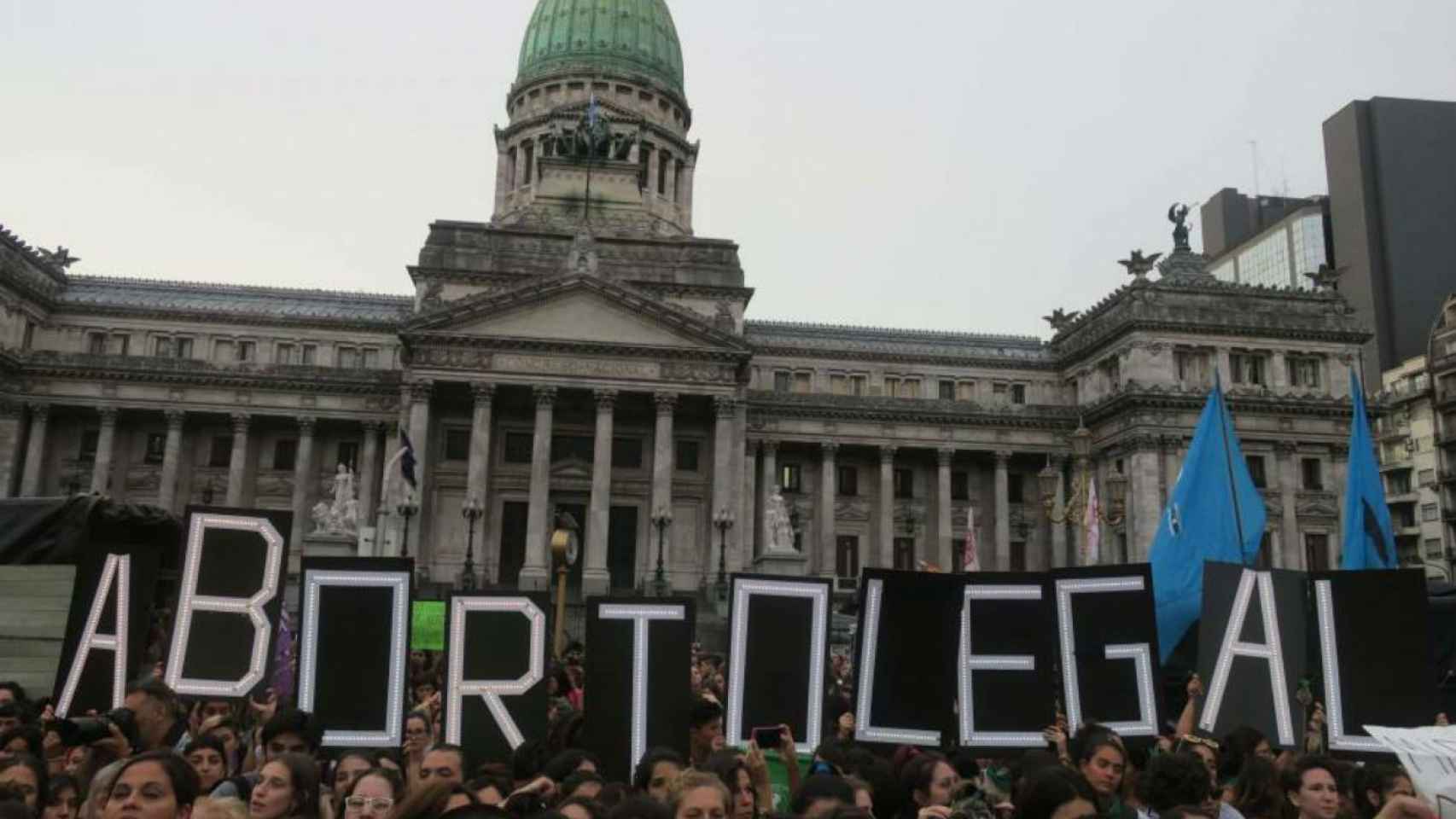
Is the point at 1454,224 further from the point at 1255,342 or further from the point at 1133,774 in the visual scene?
the point at 1133,774

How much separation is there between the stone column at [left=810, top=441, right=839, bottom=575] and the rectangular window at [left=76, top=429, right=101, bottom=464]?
1413 inches

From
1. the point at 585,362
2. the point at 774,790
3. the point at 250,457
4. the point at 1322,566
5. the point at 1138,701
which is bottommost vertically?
the point at 774,790

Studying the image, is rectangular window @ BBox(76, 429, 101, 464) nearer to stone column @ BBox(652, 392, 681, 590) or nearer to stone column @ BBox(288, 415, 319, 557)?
stone column @ BBox(288, 415, 319, 557)

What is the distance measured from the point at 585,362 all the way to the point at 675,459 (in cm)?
682

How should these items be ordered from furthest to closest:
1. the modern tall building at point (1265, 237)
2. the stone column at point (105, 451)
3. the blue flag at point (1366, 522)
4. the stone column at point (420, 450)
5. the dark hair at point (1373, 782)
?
the modern tall building at point (1265, 237) < the stone column at point (105, 451) < the stone column at point (420, 450) < the blue flag at point (1366, 522) < the dark hair at point (1373, 782)

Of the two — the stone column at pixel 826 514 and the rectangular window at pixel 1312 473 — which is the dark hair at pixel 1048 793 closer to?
the stone column at pixel 826 514

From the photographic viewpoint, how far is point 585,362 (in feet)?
173

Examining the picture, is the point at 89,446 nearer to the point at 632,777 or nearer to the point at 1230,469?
the point at 1230,469

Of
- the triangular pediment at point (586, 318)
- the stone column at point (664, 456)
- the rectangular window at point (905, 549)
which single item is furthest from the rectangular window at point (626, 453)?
the rectangular window at point (905, 549)

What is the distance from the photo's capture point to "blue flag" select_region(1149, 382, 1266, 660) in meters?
18.2

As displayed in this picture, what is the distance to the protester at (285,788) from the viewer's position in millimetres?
7539

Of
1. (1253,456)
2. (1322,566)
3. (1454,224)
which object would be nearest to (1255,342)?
(1253,456)

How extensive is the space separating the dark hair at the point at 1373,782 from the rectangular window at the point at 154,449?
2285 inches

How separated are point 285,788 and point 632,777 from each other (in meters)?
3.76
